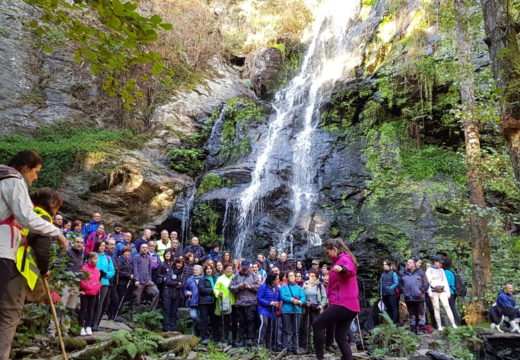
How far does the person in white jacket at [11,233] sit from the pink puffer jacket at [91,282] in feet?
13.7

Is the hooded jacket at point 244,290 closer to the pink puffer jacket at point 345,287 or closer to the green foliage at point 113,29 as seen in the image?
the pink puffer jacket at point 345,287

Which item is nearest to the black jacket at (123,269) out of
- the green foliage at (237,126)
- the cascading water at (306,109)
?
the cascading water at (306,109)

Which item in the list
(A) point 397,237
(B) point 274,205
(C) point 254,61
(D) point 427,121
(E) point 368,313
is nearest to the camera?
(E) point 368,313

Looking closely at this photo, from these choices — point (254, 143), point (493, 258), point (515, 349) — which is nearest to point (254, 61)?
point (254, 143)

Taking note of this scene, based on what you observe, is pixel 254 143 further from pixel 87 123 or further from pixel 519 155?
pixel 519 155

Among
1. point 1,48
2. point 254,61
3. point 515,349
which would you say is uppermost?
point 254,61

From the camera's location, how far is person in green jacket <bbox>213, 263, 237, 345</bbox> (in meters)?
8.70

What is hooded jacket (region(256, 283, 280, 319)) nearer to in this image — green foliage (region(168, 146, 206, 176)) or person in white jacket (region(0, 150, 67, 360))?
person in white jacket (region(0, 150, 67, 360))

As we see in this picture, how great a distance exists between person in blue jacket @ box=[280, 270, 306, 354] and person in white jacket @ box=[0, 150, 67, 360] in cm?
573

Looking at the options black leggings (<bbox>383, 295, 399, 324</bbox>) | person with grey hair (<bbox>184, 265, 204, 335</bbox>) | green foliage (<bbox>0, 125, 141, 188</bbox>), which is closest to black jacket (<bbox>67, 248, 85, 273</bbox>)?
person with grey hair (<bbox>184, 265, 204, 335</bbox>)

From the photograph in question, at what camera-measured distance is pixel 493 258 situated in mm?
11500

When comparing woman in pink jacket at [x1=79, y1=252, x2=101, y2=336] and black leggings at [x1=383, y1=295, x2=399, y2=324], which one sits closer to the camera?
woman in pink jacket at [x1=79, y1=252, x2=101, y2=336]

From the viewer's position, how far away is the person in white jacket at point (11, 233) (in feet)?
9.61

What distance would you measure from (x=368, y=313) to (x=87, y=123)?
53.3ft
